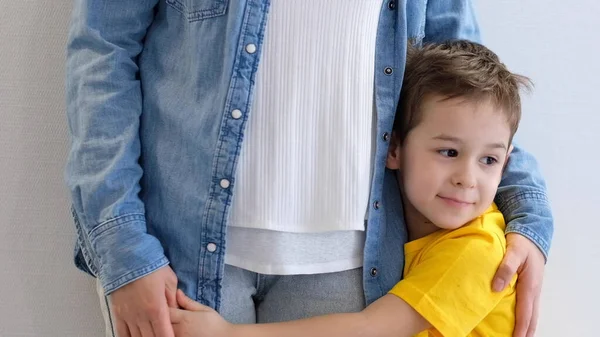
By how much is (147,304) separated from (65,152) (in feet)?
1.48

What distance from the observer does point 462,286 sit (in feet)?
3.39

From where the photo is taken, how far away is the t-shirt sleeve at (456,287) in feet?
Result: 3.37

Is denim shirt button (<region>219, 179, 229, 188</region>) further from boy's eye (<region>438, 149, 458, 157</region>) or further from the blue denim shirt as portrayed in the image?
boy's eye (<region>438, 149, 458, 157</region>)

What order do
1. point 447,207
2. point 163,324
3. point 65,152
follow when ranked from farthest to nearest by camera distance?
point 65,152
point 447,207
point 163,324

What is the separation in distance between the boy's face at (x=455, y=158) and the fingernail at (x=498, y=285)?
4.1 inches

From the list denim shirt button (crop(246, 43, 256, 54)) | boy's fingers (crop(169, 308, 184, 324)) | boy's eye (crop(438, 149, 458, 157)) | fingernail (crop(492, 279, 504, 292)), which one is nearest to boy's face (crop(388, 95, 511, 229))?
boy's eye (crop(438, 149, 458, 157))

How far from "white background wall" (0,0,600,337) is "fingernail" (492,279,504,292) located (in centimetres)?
45

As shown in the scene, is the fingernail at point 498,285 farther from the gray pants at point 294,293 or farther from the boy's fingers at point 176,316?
the boy's fingers at point 176,316

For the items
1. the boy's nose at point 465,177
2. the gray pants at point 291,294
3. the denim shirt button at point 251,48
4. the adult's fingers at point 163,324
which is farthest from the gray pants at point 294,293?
Answer: the denim shirt button at point 251,48

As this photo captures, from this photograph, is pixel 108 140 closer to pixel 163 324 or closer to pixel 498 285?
pixel 163 324

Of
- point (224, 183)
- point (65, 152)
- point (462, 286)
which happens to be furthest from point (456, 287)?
point (65, 152)

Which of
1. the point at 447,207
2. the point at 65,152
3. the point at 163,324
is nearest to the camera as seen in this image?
the point at 163,324

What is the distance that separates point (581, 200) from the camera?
4.68 feet

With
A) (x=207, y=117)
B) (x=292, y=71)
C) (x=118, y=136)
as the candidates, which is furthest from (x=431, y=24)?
(x=118, y=136)
